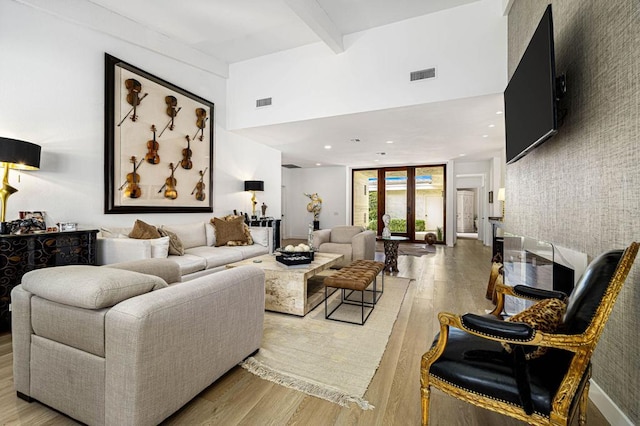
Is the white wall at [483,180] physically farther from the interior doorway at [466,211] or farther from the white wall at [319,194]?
the white wall at [319,194]

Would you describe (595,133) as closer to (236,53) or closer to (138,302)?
(138,302)

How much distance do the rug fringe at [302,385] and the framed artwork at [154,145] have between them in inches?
122

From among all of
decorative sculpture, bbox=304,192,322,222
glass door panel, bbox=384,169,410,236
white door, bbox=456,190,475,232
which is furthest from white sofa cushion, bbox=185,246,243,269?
white door, bbox=456,190,475,232

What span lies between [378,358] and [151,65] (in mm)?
4920

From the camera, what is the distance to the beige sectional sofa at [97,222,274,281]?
3152 millimetres

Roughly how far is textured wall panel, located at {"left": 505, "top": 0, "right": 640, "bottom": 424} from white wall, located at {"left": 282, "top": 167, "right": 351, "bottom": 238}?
774cm

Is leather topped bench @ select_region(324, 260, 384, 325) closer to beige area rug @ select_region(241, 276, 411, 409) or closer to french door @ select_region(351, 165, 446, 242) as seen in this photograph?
beige area rug @ select_region(241, 276, 411, 409)

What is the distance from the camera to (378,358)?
2039 millimetres

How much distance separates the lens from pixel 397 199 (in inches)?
379

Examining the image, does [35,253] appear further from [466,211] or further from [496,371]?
[466,211]

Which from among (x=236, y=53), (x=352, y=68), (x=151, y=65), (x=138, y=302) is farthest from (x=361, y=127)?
(x=138, y=302)

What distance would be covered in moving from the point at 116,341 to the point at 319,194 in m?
9.15

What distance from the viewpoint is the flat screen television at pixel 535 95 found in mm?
1660

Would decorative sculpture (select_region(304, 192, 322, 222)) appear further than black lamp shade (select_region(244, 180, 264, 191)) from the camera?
Yes
